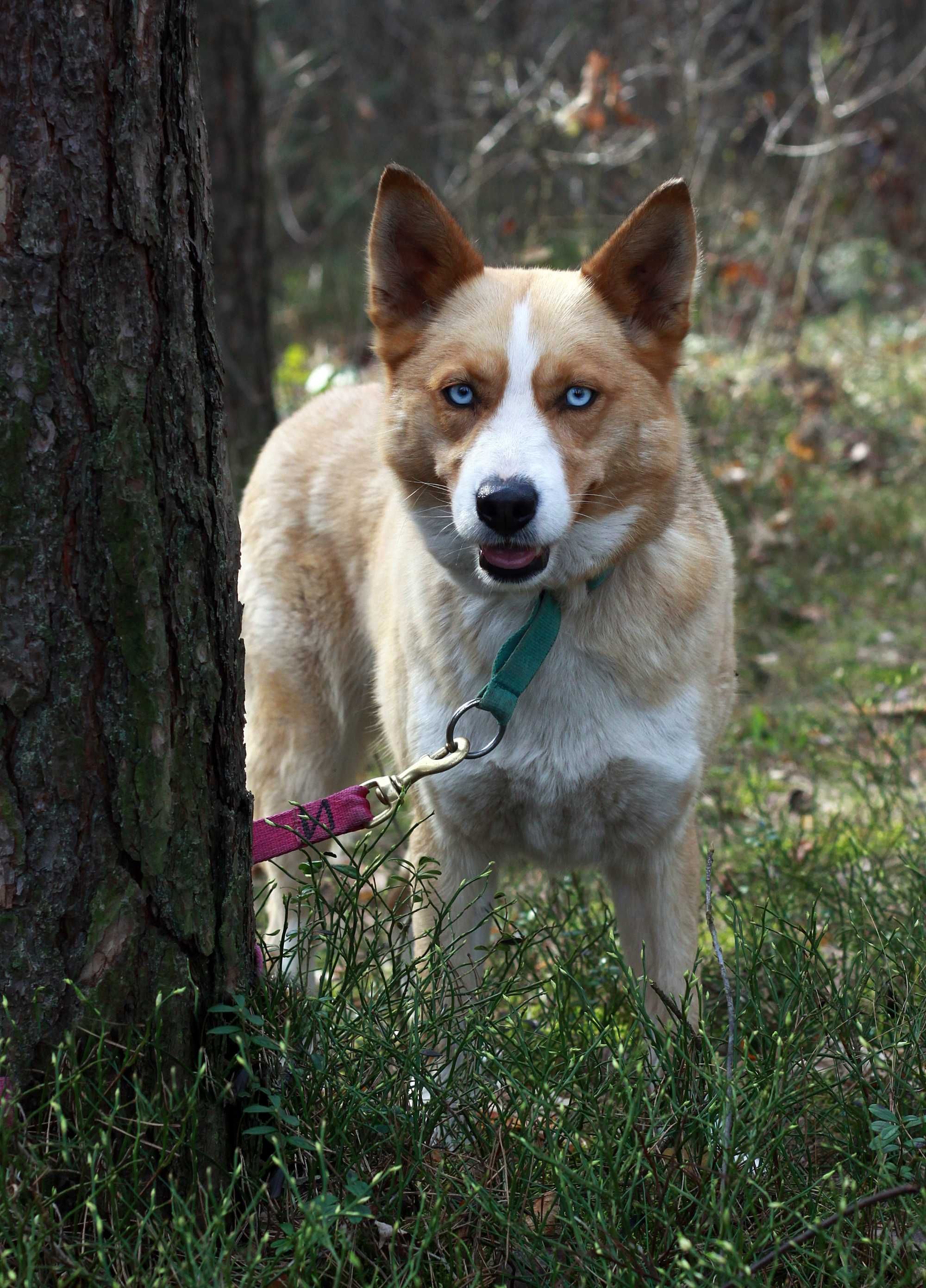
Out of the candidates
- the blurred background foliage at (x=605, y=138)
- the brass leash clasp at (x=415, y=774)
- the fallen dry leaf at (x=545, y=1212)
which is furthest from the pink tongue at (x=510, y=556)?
the blurred background foliage at (x=605, y=138)

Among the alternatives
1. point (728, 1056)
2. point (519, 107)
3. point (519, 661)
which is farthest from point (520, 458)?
point (519, 107)

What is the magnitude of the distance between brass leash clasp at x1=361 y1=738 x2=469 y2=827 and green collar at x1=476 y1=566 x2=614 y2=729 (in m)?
0.10

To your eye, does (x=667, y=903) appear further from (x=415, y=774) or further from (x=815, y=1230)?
(x=815, y=1230)

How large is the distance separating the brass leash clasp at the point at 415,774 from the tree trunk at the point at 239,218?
11.0 ft

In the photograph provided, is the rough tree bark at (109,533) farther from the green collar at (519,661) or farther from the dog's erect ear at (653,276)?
the dog's erect ear at (653,276)

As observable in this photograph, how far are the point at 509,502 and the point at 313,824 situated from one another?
722 mm

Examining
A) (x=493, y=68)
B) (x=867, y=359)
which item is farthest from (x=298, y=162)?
(x=867, y=359)

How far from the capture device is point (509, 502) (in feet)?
7.75

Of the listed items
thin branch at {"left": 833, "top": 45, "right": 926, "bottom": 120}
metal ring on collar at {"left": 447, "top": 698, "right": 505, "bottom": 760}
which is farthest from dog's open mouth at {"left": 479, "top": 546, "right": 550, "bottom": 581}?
thin branch at {"left": 833, "top": 45, "right": 926, "bottom": 120}

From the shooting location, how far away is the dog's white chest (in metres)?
2.63

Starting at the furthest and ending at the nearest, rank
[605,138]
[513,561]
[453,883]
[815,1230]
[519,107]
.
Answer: [605,138]
[519,107]
[453,883]
[513,561]
[815,1230]

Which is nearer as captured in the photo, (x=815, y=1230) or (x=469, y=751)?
(x=815, y=1230)

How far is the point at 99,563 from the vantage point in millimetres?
1837

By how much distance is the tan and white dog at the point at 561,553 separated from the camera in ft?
8.36
